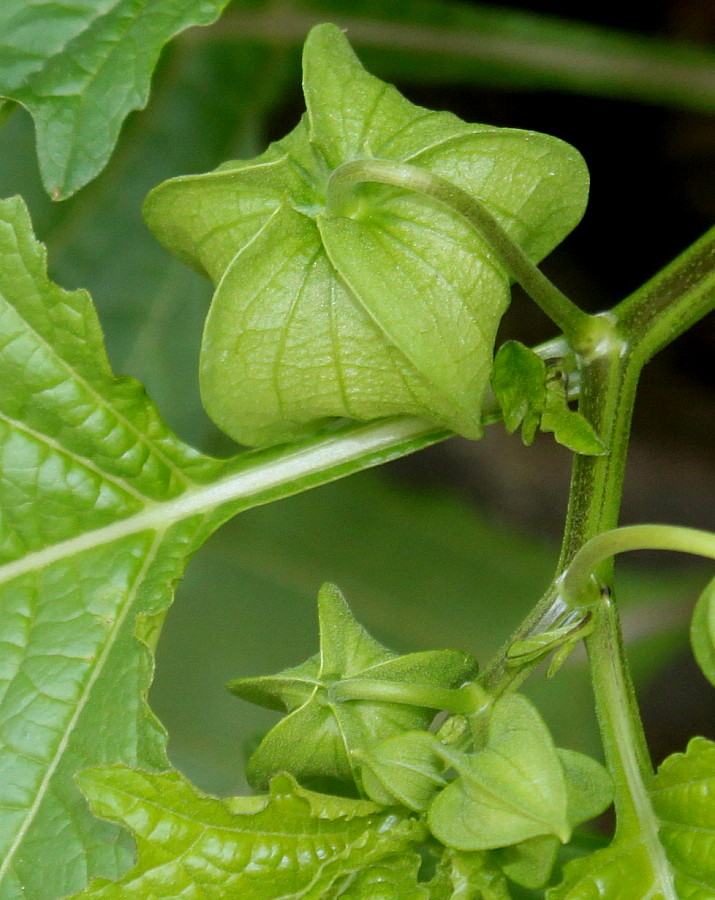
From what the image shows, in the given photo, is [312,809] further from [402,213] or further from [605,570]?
[402,213]

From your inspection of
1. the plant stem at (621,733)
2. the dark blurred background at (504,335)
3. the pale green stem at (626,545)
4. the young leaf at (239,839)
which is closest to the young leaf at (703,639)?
the pale green stem at (626,545)

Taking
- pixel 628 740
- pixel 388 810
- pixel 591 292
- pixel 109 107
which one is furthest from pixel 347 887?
pixel 591 292

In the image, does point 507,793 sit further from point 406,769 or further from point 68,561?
point 68,561

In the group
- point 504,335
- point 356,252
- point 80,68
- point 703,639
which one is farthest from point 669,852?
point 504,335

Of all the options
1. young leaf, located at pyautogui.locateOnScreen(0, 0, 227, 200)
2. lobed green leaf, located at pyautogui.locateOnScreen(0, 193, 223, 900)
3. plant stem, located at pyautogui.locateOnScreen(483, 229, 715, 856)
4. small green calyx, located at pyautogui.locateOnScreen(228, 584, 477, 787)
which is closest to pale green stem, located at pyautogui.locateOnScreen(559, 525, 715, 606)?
plant stem, located at pyautogui.locateOnScreen(483, 229, 715, 856)

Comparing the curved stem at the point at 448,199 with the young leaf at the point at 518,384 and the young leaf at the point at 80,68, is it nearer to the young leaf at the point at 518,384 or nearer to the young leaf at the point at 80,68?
the young leaf at the point at 518,384

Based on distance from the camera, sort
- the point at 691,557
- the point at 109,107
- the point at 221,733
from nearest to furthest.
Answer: the point at 109,107 → the point at 221,733 → the point at 691,557
